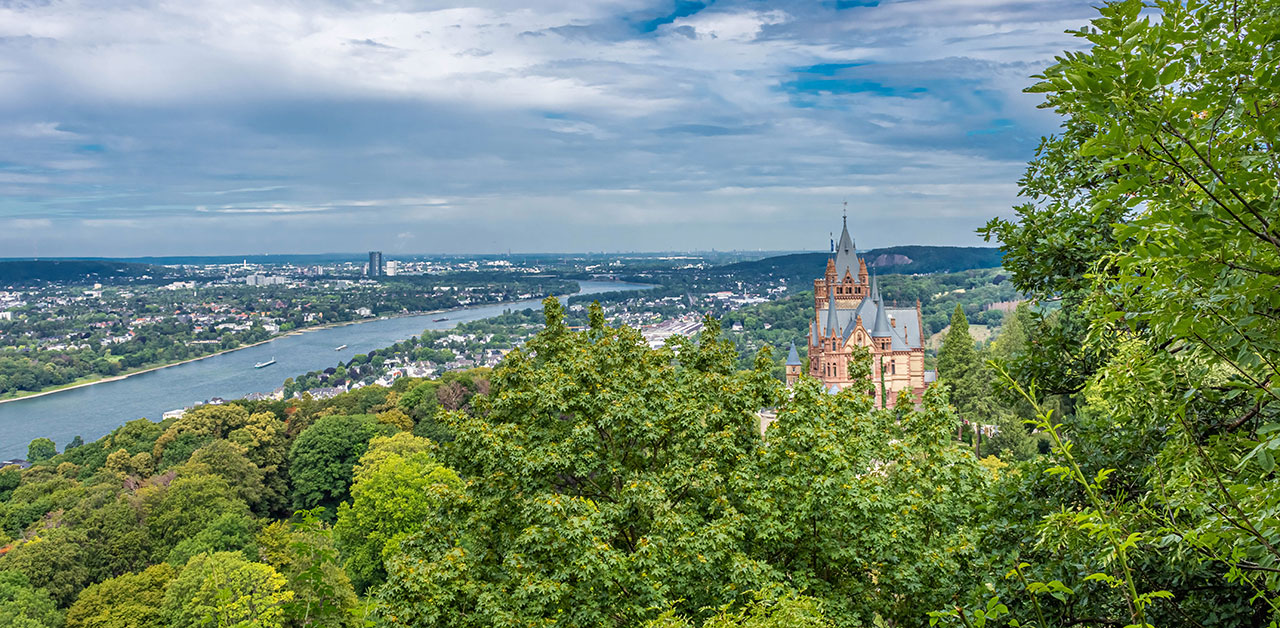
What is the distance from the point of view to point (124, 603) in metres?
20.4

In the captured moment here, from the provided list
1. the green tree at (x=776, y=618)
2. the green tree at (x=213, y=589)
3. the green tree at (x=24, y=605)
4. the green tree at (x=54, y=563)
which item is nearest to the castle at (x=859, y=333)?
the green tree at (x=213, y=589)

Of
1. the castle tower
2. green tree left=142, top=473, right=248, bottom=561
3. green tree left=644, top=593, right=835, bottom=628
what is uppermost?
green tree left=644, top=593, right=835, bottom=628

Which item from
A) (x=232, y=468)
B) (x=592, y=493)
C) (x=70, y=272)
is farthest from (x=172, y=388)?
(x=70, y=272)

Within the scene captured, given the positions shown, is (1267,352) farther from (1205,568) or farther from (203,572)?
(203,572)

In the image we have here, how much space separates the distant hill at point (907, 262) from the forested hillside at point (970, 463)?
13031cm

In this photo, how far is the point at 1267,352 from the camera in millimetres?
2928

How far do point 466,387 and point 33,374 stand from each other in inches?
1968

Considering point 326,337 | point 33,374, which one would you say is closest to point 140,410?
point 33,374

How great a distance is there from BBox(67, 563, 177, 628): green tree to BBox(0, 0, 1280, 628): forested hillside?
0.08 m

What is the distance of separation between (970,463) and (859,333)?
32579mm

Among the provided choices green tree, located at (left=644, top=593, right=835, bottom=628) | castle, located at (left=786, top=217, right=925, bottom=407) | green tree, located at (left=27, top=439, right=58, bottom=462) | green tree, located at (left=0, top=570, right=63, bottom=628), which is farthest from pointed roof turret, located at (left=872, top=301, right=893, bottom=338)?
green tree, located at (left=27, top=439, right=58, bottom=462)

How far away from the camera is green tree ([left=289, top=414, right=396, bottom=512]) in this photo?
109 ft

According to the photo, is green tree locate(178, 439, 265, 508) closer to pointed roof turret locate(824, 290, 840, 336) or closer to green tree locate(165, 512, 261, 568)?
green tree locate(165, 512, 261, 568)

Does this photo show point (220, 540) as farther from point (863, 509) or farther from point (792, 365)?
point (792, 365)
